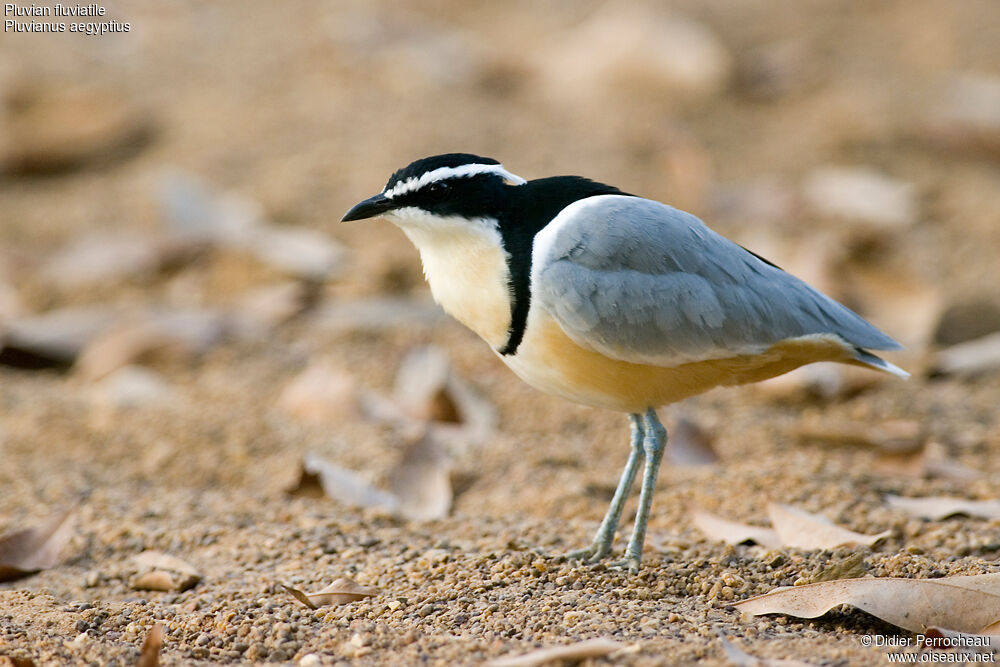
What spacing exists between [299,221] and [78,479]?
306cm

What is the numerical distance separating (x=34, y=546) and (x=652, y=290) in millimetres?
2215

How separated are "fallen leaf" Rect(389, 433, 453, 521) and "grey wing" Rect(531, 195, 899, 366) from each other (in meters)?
1.18

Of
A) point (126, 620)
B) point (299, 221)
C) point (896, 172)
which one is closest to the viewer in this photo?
point (126, 620)

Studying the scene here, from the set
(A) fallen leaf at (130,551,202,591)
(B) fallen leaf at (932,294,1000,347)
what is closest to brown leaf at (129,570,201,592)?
(A) fallen leaf at (130,551,202,591)

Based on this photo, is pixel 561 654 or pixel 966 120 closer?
pixel 561 654

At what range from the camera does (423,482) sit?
4461mm

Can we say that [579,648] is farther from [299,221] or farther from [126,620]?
[299,221]

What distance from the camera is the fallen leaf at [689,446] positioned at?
4750 mm

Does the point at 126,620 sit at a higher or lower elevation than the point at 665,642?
lower

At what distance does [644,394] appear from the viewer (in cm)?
356

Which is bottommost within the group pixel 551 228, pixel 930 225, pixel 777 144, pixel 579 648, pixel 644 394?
pixel 579 648

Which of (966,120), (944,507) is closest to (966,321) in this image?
(944,507)

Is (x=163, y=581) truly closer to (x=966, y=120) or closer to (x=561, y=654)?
(x=561, y=654)

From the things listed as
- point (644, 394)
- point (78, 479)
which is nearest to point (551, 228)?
point (644, 394)
